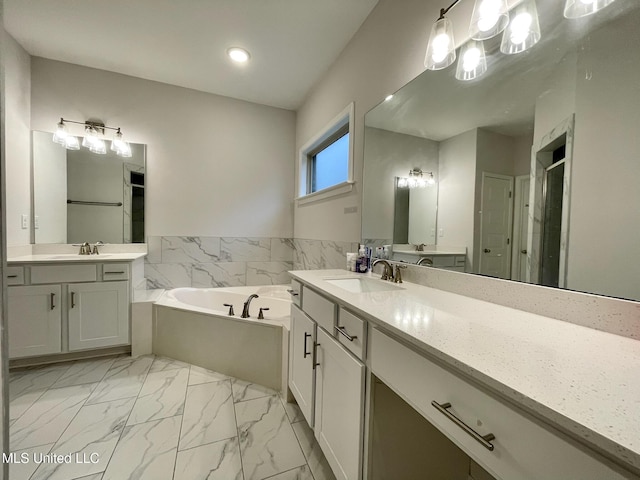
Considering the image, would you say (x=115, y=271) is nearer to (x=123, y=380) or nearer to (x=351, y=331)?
(x=123, y=380)

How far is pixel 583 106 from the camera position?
787mm

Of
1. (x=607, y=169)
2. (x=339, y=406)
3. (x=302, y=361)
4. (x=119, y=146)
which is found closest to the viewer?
(x=607, y=169)

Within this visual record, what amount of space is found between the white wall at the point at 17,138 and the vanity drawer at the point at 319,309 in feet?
7.98

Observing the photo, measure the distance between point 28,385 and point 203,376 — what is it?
1172 mm

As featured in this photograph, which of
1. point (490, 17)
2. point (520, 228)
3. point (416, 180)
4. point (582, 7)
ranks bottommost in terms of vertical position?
point (520, 228)

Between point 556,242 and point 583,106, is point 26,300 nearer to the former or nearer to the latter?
point 556,242

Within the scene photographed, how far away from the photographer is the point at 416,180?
151 centimetres

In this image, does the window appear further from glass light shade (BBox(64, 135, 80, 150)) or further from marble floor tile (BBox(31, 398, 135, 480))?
glass light shade (BBox(64, 135, 80, 150))

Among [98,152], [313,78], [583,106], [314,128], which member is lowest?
[583,106]

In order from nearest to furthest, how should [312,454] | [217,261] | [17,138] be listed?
[312,454]
[17,138]
[217,261]

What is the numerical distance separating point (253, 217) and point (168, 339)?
1.51 metres

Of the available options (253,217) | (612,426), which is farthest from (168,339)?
(612,426)

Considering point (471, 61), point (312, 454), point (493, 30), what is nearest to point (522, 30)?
point (493, 30)

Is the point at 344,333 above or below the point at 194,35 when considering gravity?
below
